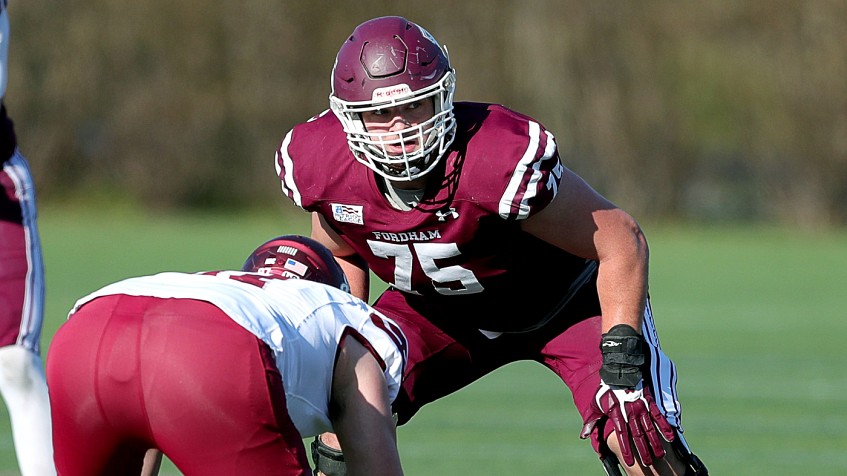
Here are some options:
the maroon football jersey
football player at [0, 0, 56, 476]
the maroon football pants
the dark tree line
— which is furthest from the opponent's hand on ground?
the dark tree line

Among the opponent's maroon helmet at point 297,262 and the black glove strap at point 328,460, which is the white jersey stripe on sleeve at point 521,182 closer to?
the opponent's maroon helmet at point 297,262

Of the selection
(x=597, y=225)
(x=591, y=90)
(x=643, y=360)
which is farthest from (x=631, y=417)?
(x=591, y=90)

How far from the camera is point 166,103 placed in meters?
18.3

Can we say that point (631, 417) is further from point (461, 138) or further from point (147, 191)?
point (147, 191)

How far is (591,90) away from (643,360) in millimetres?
14734

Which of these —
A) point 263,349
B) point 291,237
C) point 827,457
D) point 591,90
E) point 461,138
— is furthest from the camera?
point 591,90

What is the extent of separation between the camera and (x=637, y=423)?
336 cm

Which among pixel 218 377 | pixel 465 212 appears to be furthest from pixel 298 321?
pixel 465 212

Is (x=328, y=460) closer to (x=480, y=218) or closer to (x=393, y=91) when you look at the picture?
(x=480, y=218)

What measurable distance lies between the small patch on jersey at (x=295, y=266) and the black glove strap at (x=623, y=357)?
0.95 m

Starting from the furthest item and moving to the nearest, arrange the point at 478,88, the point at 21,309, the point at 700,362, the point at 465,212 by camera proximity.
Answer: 1. the point at 478,88
2. the point at 700,362
3. the point at 465,212
4. the point at 21,309

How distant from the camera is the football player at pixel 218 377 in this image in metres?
2.37

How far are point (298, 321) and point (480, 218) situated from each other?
88 centimetres

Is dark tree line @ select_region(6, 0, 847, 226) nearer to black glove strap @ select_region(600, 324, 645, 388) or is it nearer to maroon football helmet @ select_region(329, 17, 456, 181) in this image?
black glove strap @ select_region(600, 324, 645, 388)
